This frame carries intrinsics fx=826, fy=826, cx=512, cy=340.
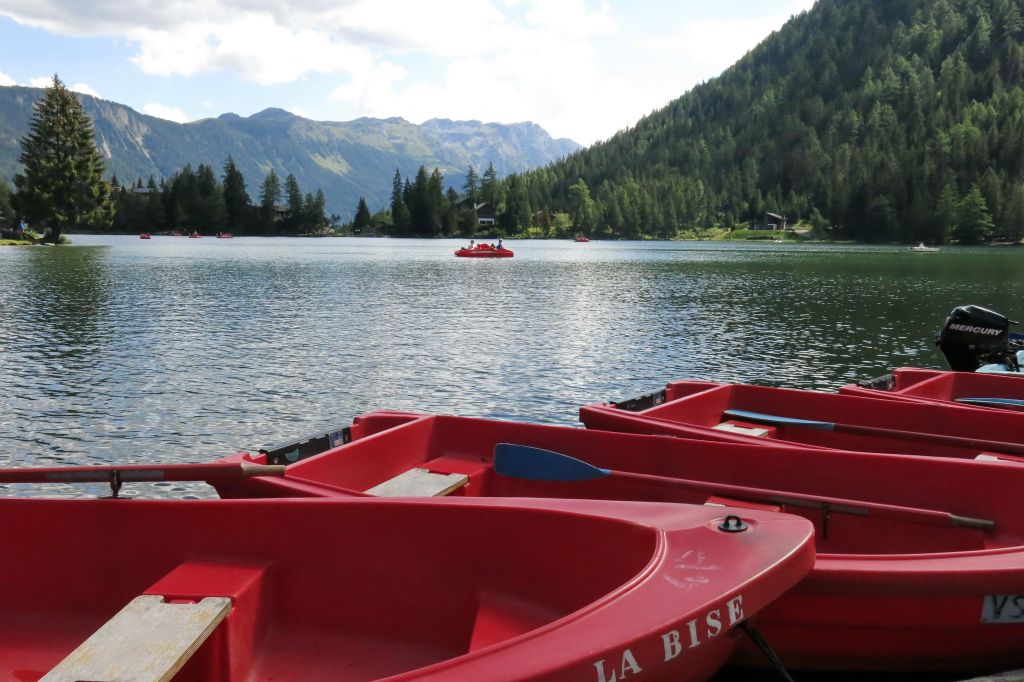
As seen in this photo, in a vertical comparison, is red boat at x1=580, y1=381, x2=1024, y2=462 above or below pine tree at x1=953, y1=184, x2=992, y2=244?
below

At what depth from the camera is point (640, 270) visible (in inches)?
3130

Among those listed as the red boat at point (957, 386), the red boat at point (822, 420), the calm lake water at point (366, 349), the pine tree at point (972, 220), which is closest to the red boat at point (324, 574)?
the red boat at point (822, 420)

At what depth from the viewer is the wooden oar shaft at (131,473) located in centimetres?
568

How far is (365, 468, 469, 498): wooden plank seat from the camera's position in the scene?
24.7ft

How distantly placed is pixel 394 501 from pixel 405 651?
895 millimetres

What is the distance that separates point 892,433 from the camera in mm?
8781

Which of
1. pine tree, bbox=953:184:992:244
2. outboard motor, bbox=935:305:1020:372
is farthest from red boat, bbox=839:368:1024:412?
pine tree, bbox=953:184:992:244

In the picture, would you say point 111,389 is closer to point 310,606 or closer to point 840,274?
point 310,606

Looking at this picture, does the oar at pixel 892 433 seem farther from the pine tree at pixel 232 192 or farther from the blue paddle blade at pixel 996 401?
the pine tree at pixel 232 192

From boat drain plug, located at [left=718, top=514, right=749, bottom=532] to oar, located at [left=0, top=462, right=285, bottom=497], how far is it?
11.5 feet

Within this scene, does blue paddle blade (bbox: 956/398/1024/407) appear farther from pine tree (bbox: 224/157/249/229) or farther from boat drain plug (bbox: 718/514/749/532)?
pine tree (bbox: 224/157/249/229)

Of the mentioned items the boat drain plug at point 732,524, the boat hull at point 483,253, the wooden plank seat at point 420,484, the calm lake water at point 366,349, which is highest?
the boat hull at point 483,253

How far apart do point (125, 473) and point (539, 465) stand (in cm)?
329

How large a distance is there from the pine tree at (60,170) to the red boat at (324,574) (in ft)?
396
